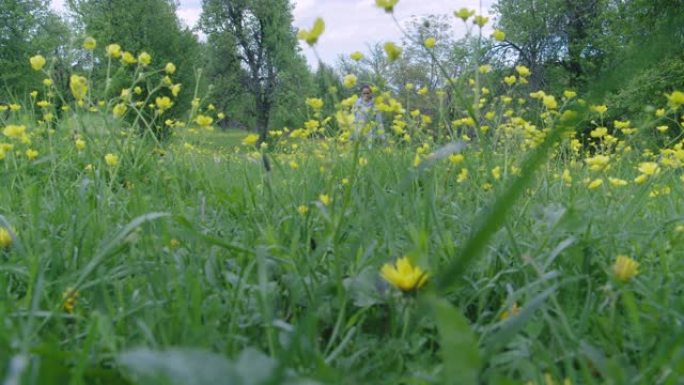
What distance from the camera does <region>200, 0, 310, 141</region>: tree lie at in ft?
92.8

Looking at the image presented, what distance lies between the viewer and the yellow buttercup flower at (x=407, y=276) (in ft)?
2.44

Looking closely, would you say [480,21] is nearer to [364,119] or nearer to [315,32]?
[364,119]

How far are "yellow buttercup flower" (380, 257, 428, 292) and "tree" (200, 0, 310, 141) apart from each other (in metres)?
27.8

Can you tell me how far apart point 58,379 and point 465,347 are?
0.44 meters

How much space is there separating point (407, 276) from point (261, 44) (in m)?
29.5

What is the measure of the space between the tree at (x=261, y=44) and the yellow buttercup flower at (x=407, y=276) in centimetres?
2782

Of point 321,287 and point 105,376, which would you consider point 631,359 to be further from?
point 105,376

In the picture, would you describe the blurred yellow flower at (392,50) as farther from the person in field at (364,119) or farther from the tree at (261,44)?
the tree at (261,44)

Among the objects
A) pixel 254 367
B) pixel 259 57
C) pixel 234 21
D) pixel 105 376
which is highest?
pixel 234 21

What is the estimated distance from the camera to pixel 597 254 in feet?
3.74

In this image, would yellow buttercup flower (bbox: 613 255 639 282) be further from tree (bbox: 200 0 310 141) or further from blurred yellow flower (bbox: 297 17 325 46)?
tree (bbox: 200 0 310 141)

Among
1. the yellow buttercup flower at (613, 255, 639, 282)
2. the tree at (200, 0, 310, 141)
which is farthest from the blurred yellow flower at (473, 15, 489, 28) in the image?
the tree at (200, 0, 310, 141)

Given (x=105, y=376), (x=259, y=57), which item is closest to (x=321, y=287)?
(x=105, y=376)

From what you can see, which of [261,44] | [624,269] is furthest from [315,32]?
[261,44]
